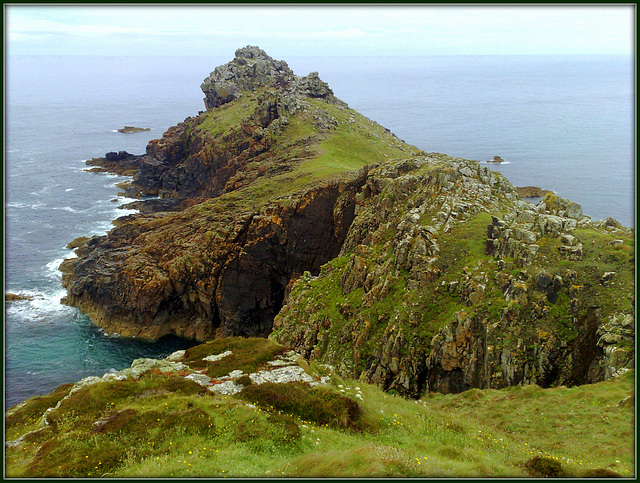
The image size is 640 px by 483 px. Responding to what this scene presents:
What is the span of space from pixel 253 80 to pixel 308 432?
128776 millimetres

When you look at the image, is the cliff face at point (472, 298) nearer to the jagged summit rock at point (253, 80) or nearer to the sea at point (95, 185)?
the sea at point (95, 185)

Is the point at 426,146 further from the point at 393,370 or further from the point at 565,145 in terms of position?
the point at 393,370

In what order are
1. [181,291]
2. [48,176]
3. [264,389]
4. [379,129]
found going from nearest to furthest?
[264,389]
[181,291]
[379,129]
[48,176]

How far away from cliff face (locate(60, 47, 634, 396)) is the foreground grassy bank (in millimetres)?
5533

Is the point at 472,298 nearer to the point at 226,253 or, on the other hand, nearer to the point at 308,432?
the point at 308,432

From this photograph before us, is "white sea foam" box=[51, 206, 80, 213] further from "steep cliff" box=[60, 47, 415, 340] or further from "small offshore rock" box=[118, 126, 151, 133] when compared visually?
"small offshore rock" box=[118, 126, 151, 133]

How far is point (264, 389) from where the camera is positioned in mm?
22797

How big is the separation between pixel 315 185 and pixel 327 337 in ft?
111

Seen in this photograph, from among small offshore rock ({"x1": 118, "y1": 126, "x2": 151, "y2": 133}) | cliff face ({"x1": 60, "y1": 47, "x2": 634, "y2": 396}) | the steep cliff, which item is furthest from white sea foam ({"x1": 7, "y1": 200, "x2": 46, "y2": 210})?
small offshore rock ({"x1": 118, "y1": 126, "x2": 151, "y2": 133})

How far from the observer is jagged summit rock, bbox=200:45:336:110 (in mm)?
124250

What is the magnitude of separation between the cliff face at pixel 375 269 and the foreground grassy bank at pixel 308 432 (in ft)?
18.2

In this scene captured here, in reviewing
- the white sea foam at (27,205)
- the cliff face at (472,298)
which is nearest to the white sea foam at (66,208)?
the white sea foam at (27,205)

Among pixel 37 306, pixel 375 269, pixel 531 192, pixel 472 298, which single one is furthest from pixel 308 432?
pixel 531 192

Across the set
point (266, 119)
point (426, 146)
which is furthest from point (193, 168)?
point (426, 146)
